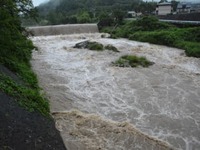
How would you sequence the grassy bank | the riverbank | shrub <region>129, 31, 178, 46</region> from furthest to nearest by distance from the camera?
shrub <region>129, 31, 178, 46</region> < the grassy bank < the riverbank

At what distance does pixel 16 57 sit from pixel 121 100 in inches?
190

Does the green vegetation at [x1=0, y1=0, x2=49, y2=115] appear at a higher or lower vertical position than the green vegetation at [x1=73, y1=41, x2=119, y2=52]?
higher

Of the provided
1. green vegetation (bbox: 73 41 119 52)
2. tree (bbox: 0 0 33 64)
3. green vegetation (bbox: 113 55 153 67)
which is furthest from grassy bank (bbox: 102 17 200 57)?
tree (bbox: 0 0 33 64)

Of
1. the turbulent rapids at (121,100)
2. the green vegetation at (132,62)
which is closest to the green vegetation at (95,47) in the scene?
the turbulent rapids at (121,100)

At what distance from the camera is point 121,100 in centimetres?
1047

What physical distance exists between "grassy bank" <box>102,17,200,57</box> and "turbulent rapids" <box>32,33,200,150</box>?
298cm

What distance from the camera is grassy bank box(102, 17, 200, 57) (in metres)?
20.4

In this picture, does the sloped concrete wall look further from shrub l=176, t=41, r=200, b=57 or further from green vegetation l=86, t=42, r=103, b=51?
shrub l=176, t=41, r=200, b=57

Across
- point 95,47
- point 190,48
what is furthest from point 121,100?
point 190,48

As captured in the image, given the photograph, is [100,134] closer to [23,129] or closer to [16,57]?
[23,129]

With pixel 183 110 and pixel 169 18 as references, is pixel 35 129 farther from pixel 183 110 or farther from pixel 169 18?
pixel 169 18

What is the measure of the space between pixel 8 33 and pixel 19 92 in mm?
2495

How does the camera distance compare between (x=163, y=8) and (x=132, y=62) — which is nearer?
(x=132, y=62)

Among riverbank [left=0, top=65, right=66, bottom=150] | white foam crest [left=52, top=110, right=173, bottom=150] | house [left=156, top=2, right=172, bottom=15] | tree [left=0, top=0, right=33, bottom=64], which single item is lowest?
house [left=156, top=2, right=172, bottom=15]
